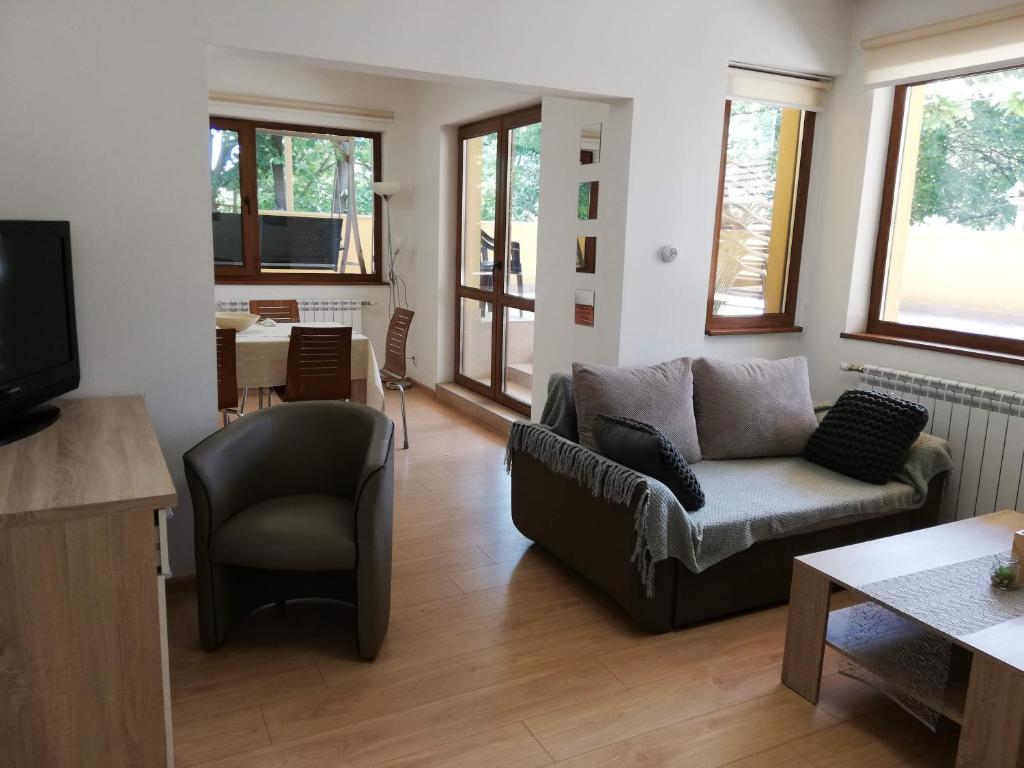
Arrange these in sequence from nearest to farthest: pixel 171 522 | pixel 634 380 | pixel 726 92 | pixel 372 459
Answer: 1. pixel 372 459
2. pixel 171 522
3. pixel 634 380
4. pixel 726 92

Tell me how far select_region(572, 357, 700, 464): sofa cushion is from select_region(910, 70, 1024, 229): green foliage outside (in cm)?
161

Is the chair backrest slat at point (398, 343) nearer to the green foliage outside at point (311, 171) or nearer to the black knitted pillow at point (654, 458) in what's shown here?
the green foliage outside at point (311, 171)

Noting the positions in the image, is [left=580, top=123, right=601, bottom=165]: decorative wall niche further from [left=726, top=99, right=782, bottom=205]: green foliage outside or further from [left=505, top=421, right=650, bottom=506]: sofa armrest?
[left=505, top=421, right=650, bottom=506]: sofa armrest

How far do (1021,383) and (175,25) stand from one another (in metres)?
3.69

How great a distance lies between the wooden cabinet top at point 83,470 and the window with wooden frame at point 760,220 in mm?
2990

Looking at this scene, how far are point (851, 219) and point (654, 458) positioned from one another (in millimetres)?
2205

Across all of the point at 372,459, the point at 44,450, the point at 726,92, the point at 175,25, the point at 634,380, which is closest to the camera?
the point at 44,450

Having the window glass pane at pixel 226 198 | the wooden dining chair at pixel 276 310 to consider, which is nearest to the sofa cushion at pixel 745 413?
the wooden dining chair at pixel 276 310

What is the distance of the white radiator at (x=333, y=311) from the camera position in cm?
667

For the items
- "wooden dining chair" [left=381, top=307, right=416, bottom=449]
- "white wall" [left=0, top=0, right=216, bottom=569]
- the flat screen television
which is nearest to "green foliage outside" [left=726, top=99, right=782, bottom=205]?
"wooden dining chair" [left=381, top=307, right=416, bottom=449]

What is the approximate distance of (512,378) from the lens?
5.78m

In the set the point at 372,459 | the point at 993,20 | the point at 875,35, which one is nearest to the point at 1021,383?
the point at 993,20

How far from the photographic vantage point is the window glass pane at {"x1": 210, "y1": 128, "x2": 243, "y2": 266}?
629cm

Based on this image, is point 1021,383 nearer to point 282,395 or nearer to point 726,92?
point 726,92
